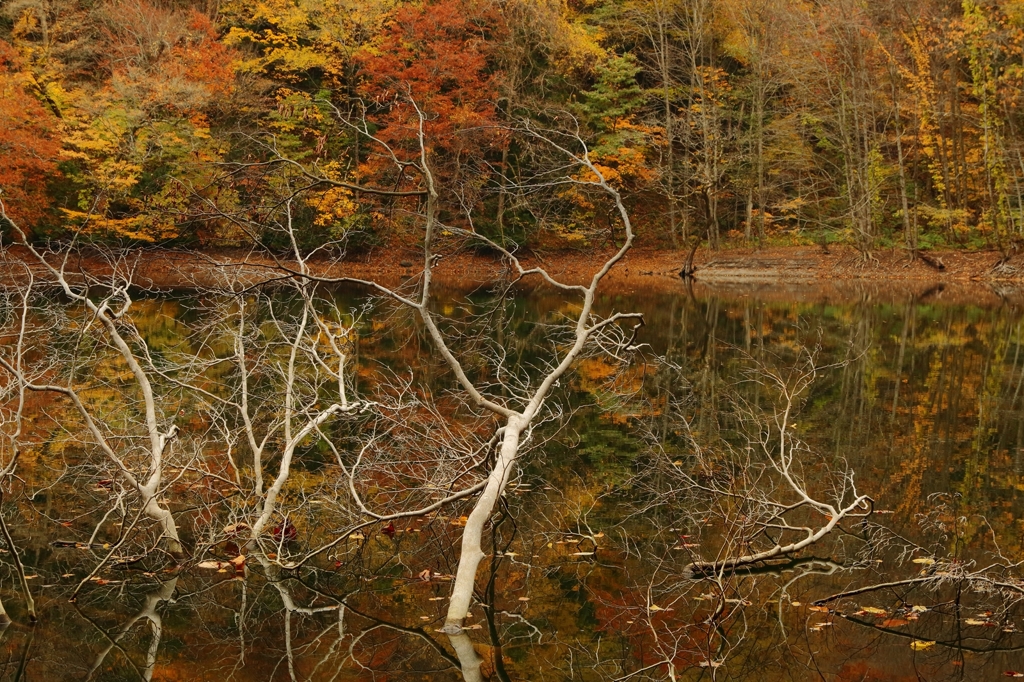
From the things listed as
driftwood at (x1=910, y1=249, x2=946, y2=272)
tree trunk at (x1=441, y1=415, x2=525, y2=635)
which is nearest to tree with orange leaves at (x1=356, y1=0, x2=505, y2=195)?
driftwood at (x1=910, y1=249, x2=946, y2=272)

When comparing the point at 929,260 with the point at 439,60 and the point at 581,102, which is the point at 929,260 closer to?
the point at 581,102

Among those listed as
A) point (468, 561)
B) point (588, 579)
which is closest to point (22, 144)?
point (588, 579)

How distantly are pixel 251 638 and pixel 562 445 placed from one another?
6.29 meters

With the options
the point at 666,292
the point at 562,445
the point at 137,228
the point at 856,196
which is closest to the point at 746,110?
the point at 856,196

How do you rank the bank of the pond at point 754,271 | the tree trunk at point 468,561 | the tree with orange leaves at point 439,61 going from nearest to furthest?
the tree trunk at point 468,561
the bank of the pond at point 754,271
the tree with orange leaves at point 439,61

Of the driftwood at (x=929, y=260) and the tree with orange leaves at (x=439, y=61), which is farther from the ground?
the tree with orange leaves at (x=439, y=61)

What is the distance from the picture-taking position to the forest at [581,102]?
111 ft

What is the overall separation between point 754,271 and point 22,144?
24758 millimetres

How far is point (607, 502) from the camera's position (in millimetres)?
9914

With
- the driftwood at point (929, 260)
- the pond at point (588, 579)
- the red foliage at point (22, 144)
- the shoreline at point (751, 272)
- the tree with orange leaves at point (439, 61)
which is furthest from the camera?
the tree with orange leaves at point (439, 61)

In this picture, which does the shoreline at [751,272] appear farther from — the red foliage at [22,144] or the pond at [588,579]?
the pond at [588,579]

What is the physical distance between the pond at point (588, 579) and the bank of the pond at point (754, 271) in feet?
62.4

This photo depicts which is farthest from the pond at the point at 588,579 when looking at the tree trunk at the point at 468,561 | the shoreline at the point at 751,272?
the shoreline at the point at 751,272

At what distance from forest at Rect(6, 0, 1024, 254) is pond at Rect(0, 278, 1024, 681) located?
22.7 meters
